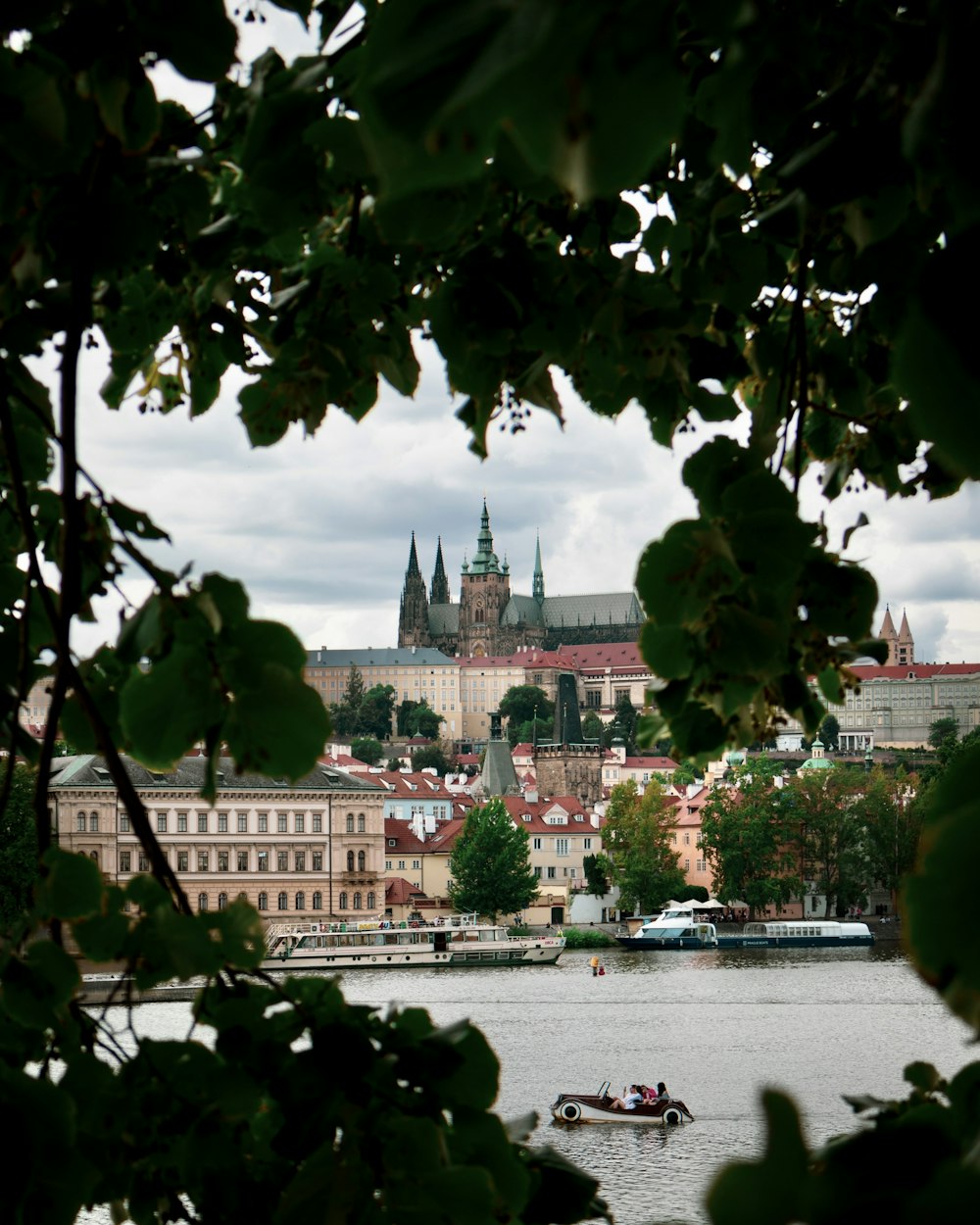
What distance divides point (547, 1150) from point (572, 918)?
5393 cm

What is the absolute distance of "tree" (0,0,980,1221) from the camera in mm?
514

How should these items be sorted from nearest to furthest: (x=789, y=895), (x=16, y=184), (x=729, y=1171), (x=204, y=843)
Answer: (x=729, y=1171) → (x=16, y=184) → (x=204, y=843) → (x=789, y=895)

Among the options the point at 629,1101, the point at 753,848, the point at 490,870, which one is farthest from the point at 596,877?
the point at 629,1101

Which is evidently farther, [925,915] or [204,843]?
[204,843]

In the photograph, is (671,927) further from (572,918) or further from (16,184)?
(16,184)

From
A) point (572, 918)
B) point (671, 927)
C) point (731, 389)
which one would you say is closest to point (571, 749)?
point (572, 918)

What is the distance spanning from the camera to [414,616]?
107875 mm

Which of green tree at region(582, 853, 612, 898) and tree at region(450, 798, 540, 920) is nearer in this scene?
tree at region(450, 798, 540, 920)

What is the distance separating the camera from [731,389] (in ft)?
5.74

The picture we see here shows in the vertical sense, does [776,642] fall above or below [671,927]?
above

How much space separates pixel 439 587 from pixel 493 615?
6830mm

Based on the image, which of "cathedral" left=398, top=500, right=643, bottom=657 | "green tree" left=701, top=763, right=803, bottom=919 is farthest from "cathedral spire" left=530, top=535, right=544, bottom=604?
"green tree" left=701, top=763, right=803, bottom=919

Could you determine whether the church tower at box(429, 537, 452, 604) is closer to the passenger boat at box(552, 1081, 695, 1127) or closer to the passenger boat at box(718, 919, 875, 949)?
the passenger boat at box(718, 919, 875, 949)

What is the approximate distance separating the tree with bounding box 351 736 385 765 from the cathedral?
1695cm
